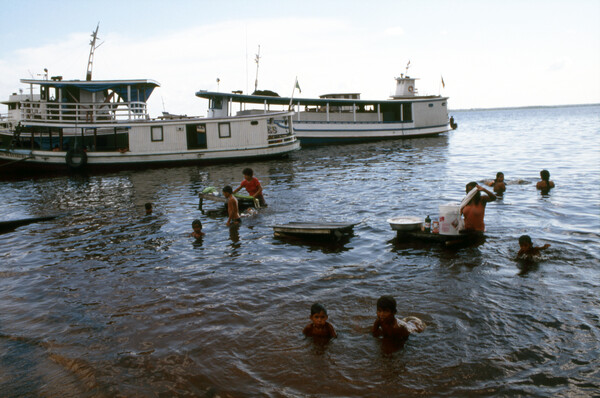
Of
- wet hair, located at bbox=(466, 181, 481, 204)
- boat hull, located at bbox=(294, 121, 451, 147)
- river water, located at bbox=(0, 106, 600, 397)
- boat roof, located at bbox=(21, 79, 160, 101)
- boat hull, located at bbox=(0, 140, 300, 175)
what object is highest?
boat roof, located at bbox=(21, 79, 160, 101)

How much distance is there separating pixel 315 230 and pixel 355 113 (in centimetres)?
3723

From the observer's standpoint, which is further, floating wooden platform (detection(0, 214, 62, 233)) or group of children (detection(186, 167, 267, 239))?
floating wooden platform (detection(0, 214, 62, 233))

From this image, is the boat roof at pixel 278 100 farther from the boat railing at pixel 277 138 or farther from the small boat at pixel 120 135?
the small boat at pixel 120 135

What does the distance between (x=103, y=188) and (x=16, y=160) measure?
997 centimetres

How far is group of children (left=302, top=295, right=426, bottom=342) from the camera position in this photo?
6508 mm

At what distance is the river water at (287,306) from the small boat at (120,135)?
1443 cm

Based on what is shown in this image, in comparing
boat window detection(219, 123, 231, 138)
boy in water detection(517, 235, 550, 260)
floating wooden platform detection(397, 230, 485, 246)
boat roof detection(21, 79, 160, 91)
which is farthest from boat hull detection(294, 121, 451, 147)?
boy in water detection(517, 235, 550, 260)

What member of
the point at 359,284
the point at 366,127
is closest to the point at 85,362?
the point at 359,284

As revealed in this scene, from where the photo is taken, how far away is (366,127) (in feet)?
155

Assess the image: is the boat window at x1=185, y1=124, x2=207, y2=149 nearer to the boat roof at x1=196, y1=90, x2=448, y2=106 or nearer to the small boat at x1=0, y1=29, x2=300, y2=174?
the small boat at x1=0, y1=29, x2=300, y2=174

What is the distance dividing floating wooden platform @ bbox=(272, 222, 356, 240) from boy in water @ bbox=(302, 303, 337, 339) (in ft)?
14.7

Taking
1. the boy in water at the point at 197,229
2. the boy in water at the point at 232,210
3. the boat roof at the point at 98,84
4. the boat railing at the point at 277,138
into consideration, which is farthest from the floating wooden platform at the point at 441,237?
the boat roof at the point at 98,84

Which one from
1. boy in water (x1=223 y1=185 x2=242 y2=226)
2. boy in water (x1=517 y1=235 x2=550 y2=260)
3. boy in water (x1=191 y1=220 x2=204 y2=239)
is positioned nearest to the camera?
boy in water (x1=517 y1=235 x2=550 y2=260)

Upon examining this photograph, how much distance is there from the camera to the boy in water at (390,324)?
255 inches
